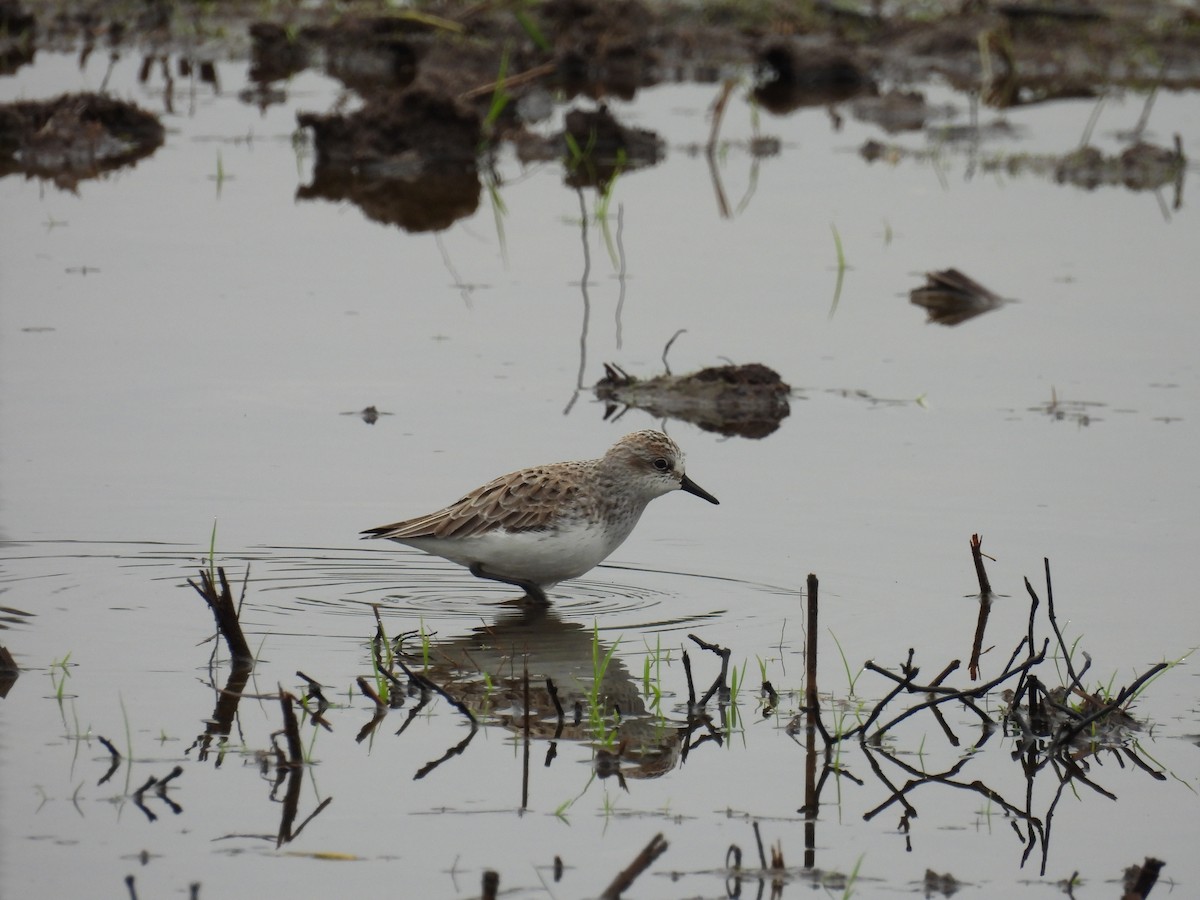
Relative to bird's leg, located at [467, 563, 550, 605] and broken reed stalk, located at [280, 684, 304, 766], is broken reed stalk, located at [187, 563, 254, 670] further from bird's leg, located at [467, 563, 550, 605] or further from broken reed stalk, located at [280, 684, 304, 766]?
bird's leg, located at [467, 563, 550, 605]

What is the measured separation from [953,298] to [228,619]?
763 centimetres

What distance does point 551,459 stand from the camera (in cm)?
937

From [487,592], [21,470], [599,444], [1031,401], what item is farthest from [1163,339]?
[21,470]

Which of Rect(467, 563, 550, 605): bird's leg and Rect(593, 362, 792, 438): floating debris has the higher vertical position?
Rect(593, 362, 792, 438): floating debris

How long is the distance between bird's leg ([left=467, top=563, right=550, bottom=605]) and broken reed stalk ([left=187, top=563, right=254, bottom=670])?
1417 mm

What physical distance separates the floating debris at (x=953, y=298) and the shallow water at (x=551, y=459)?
16 cm

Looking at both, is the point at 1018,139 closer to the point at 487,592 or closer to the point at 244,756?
the point at 487,592

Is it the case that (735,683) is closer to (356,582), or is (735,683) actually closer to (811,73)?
(356,582)

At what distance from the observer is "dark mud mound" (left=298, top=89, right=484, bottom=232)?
52.5ft

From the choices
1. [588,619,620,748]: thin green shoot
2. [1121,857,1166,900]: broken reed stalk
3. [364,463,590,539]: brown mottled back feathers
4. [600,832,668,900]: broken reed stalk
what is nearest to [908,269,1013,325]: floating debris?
[364,463,590,539]: brown mottled back feathers

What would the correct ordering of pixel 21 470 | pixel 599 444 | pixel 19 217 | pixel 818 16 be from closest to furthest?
pixel 21 470
pixel 599 444
pixel 19 217
pixel 818 16

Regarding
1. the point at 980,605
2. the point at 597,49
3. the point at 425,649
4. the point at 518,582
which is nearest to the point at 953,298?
the point at 980,605

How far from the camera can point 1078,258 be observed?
14.1 m

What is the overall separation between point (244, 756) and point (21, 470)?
3.73 meters
